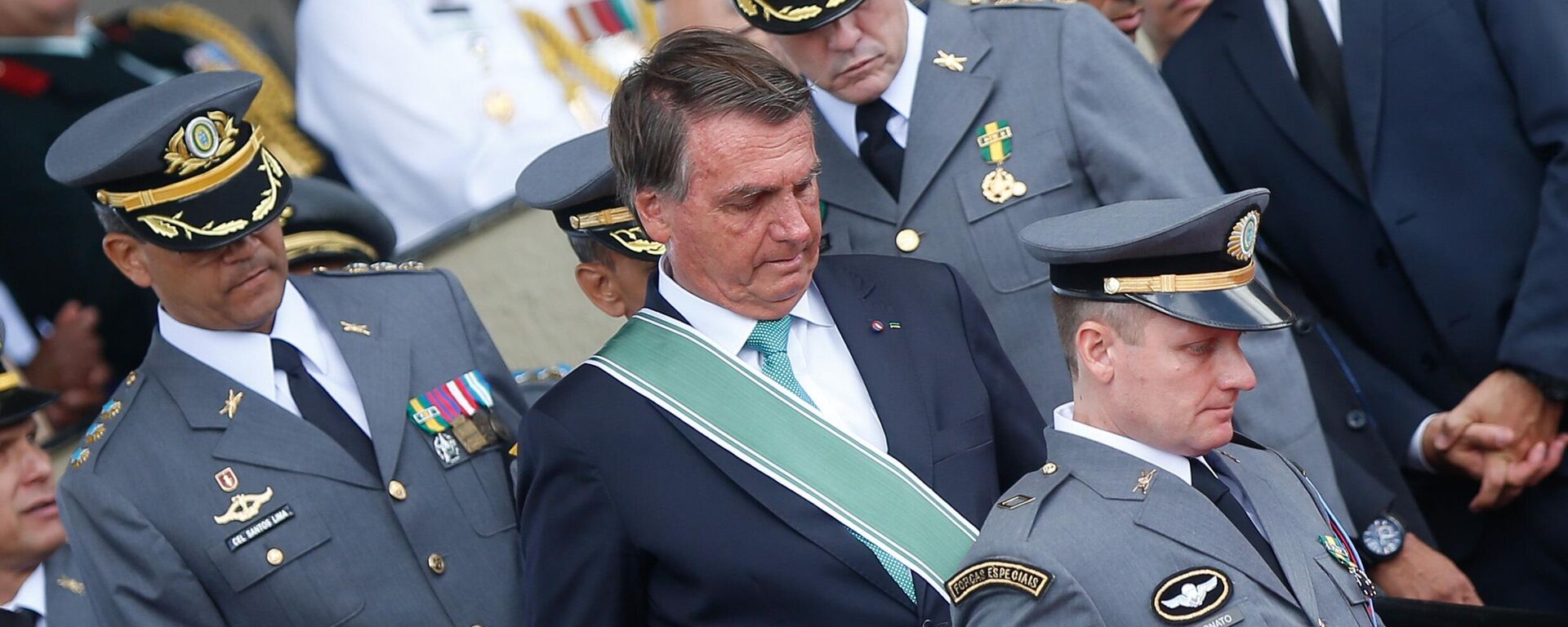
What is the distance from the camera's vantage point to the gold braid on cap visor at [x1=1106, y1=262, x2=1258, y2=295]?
8.84 feet

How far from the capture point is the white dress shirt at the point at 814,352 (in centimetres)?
291

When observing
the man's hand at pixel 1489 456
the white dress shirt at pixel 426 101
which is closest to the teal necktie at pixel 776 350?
the man's hand at pixel 1489 456

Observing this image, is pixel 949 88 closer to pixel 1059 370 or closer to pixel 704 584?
pixel 1059 370

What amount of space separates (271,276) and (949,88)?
52.5 inches

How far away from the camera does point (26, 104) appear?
5.51 meters

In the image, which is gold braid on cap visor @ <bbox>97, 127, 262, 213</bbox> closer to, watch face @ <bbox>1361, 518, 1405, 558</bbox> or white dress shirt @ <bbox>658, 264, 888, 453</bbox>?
white dress shirt @ <bbox>658, 264, 888, 453</bbox>

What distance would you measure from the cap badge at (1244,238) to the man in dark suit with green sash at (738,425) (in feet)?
1.55

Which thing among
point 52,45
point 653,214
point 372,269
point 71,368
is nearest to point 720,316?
point 653,214

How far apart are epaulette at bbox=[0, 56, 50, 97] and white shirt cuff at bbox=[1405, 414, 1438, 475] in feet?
13.0

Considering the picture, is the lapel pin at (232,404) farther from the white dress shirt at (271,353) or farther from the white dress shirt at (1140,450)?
the white dress shirt at (1140,450)

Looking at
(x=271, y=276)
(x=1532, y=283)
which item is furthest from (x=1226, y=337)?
(x=271, y=276)

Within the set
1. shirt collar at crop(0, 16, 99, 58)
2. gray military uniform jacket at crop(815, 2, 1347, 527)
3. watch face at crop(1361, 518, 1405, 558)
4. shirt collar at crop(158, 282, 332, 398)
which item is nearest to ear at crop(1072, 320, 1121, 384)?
gray military uniform jacket at crop(815, 2, 1347, 527)

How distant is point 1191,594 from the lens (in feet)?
8.52

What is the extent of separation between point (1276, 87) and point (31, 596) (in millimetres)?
2777
